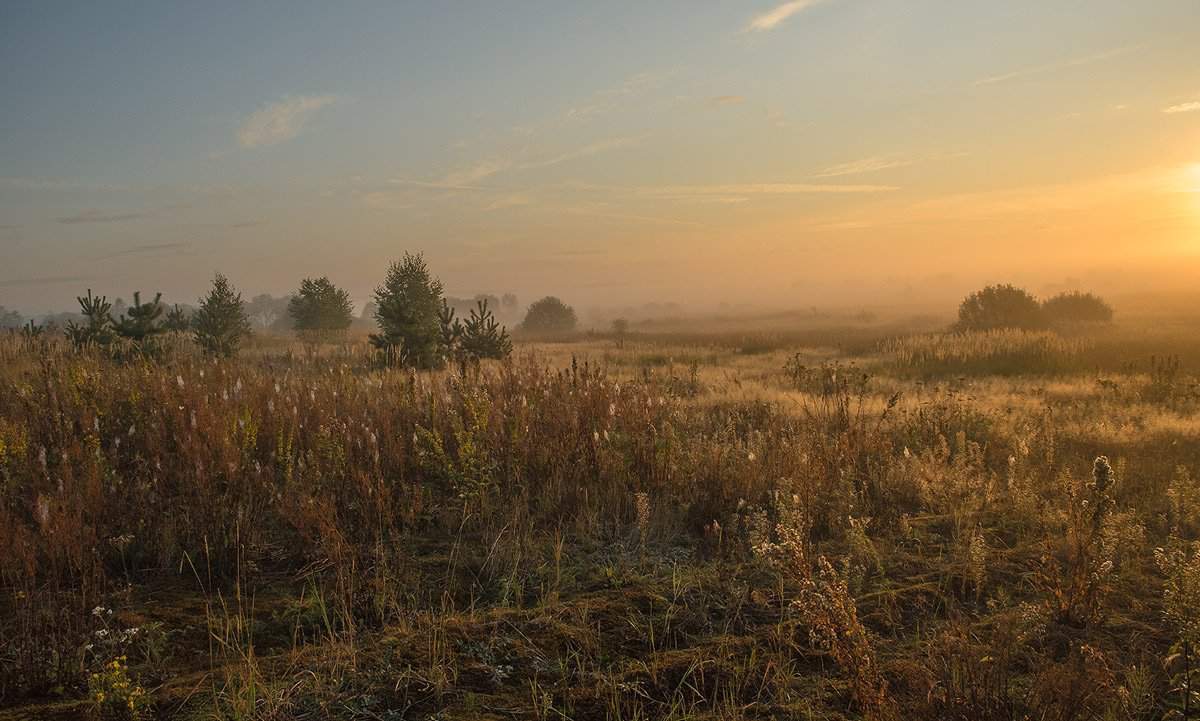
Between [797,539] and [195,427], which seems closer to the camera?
[797,539]

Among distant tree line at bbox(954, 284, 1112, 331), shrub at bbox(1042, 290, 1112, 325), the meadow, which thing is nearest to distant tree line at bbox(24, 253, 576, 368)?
the meadow

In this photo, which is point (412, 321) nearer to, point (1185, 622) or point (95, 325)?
point (95, 325)

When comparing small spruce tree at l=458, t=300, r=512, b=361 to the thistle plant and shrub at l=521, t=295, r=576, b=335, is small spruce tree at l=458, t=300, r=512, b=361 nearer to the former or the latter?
the thistle plant

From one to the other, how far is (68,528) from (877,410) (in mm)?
10897

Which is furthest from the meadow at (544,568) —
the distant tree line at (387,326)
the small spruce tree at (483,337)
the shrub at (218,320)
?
the shrub at (218,320)

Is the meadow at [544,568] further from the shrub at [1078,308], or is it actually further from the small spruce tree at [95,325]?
the shrub at [1078,308]

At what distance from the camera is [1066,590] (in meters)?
3.88

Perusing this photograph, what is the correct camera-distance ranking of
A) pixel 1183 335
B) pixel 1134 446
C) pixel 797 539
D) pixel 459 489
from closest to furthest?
pixel 797 539, pixel 459 489, pixel 1134 446, pixel 1183 335

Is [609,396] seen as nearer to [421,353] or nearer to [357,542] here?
[357,542]

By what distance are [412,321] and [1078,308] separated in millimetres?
37931

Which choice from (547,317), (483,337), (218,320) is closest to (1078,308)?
(483,337)

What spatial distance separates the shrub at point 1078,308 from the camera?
3859 centimetres

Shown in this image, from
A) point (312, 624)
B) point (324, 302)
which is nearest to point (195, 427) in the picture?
point (312, 624)

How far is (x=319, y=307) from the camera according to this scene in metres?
32.9
